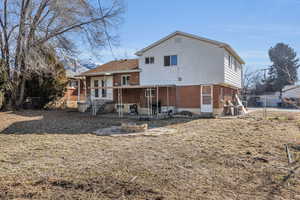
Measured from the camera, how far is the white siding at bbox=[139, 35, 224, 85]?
15828 millimetres

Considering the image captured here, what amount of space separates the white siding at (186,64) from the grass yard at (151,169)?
29.2 ft

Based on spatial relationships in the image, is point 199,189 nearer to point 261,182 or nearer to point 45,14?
point 261,182

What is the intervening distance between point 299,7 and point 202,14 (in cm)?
475

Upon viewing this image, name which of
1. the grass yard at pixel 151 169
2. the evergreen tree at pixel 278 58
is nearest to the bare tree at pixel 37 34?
the grass yard at pixel 151 169

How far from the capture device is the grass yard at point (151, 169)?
3502 mm

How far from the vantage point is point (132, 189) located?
11.8ft

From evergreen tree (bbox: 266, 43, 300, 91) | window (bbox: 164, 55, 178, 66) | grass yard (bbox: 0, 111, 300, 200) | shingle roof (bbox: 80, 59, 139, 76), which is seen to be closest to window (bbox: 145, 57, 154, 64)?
window (bbox: 164, 55, 178, 66)

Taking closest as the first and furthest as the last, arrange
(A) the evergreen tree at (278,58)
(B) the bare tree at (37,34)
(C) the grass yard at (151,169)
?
(C) the grass yard at (151,169)
(B) the bare tree at (37,34)
(A) the evergreen tree at (278,58)

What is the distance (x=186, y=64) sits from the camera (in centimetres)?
1662

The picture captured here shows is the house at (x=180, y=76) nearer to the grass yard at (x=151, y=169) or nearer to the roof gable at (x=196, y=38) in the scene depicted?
the roof gable at (x=196, y=38)

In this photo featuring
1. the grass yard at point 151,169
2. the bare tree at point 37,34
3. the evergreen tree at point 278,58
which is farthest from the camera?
the evergreen tree at point 278,58

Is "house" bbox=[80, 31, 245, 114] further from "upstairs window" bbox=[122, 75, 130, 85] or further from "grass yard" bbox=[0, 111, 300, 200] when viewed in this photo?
"grass yard" bbox=[0, 111, 300, 200]

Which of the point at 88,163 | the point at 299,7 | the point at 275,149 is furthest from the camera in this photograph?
the point at 299,7

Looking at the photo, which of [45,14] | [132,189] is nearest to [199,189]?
[132,189]
